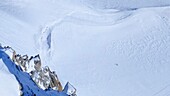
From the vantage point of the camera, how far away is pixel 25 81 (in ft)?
26.3

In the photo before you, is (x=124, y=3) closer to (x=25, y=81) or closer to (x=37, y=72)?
(x=37, y=72)

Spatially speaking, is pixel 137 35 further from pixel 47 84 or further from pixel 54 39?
pixel 47 84

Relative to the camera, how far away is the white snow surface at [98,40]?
33.6 feet

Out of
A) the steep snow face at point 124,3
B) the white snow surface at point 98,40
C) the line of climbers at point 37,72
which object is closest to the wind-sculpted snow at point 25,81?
the line of climbers at point 37,72

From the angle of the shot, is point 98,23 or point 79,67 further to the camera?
point 98,23

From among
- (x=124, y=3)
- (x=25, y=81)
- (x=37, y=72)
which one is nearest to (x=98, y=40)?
(x=124, y=3)

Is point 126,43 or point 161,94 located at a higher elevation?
point 126,43

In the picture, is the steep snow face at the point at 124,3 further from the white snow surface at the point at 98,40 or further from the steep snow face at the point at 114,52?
the steep snow face at the point at 114,52

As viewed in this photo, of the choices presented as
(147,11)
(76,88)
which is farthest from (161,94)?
(147,11)

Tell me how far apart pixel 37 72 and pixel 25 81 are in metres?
0.75

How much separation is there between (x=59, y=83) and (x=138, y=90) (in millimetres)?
2146

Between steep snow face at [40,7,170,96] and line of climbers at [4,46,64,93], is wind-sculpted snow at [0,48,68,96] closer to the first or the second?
line of climbers at [4,46,64,93]

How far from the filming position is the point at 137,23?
1279cm

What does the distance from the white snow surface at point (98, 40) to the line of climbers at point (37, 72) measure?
0.87 m
